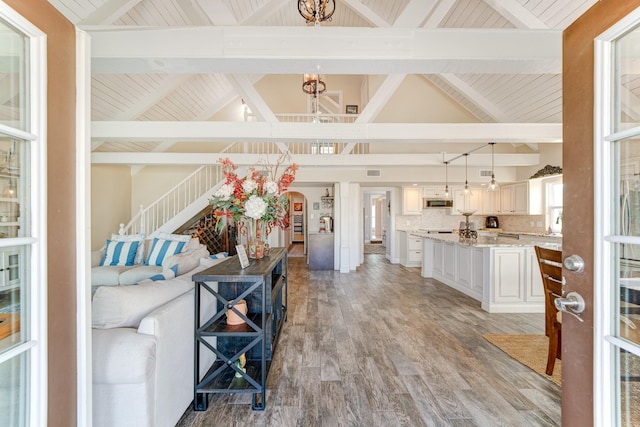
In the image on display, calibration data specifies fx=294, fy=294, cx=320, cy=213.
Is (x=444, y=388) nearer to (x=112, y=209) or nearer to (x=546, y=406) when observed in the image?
(x=546, y=406)

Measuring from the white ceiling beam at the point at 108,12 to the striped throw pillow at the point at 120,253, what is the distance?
116 inches

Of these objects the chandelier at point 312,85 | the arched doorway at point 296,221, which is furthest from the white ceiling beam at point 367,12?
the arched doorway at point 296,221

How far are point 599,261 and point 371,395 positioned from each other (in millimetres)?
1707

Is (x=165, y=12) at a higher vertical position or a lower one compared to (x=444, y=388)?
higher

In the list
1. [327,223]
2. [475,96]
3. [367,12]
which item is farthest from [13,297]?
[327,223]

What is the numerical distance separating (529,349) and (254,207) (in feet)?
9.57

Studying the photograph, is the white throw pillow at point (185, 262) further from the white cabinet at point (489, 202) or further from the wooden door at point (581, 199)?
the white cabinet at point (489, 202)

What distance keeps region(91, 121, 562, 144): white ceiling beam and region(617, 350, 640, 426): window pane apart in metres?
3.45

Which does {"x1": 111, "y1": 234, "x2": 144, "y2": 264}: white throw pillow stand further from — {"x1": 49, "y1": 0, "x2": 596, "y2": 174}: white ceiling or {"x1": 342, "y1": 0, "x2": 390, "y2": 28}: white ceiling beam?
{"x1": 342, "y1": 0, "x2": 390, "y2": 28}: white ceiling beam

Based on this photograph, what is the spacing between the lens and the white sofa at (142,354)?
1.44m

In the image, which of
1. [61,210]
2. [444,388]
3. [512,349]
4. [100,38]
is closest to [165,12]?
[100,38]

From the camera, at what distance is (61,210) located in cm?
106

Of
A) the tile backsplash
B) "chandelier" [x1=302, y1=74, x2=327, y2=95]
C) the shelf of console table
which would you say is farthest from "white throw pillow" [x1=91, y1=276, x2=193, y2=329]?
the tile backsplash

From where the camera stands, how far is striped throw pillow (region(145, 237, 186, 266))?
4547 millimetres
